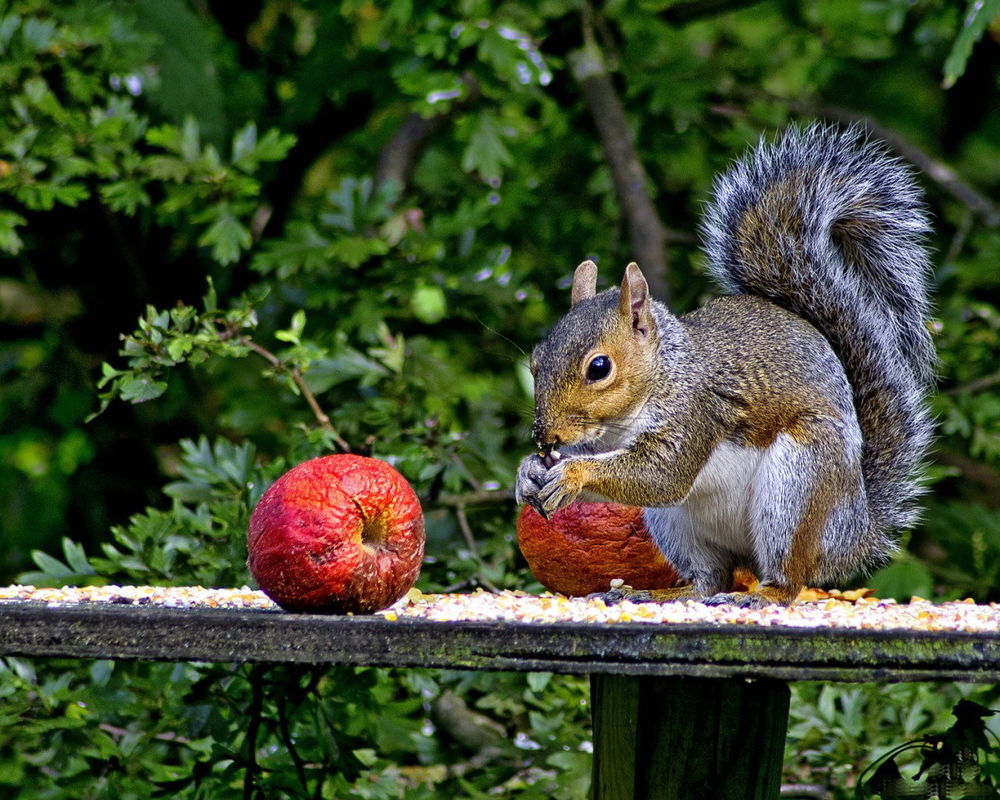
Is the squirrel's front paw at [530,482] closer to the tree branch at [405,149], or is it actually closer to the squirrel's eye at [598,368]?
the squirrel's eye at [598,368]

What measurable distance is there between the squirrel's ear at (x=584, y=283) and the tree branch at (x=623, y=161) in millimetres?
631

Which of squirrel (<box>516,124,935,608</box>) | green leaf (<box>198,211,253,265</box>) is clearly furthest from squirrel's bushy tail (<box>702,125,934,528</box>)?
green leaf (<box>198,211,253,265</box>)

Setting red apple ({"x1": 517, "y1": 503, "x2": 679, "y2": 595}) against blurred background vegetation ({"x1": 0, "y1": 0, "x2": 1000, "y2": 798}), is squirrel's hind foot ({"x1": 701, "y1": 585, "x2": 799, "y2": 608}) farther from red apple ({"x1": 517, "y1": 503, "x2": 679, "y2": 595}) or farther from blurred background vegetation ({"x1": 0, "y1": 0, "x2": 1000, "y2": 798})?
blurred background vegetation ({"x1": 0, "y1": 0, "x2": 1000, "y2": 798})

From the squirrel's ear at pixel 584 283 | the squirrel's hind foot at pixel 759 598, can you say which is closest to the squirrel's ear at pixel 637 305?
the squirrel's ear at pixel 584 283

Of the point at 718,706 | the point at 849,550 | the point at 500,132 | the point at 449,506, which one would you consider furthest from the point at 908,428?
the point at 500,132

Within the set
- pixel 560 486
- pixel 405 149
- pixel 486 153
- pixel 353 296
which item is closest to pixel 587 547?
pixel 560 486

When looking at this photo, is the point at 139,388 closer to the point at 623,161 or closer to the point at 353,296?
the point at 353,296

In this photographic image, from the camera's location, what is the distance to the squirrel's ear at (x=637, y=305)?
1.68 meters

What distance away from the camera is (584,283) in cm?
191

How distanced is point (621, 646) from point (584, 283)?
0.89 metres

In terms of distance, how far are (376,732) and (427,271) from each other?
908 millimetres

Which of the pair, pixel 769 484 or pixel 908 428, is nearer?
pixel 769 484

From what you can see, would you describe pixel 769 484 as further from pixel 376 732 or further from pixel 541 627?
pixel 376 732

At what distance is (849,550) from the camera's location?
1684 millimetres
